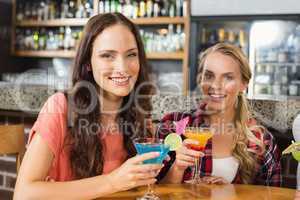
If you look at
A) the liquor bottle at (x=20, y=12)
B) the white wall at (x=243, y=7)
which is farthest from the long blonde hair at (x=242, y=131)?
the liquor bottle at (x=20, y=12)

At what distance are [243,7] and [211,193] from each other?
3.14 metres

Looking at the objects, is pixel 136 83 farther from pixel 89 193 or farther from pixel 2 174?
pixel 2 174

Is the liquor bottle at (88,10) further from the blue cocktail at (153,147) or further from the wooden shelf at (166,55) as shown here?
the blue cocktail at (153,147)

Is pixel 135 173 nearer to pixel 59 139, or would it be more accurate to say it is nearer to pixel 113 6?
pixel 59 139

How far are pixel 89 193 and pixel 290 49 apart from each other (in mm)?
3595

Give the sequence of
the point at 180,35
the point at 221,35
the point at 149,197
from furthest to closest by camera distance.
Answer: the point at 180,35 < the point at 221,35 < the point at 149,197

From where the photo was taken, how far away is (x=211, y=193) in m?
1.56

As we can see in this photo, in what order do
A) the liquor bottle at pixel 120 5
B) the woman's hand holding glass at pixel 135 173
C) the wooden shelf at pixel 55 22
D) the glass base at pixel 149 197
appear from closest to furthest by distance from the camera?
the woman's hand holding glass at pixel 135 173
the glass base at pixel 149 197
the liquor bottle at pixel 120 5
the wooden shelf at pixel 55 22

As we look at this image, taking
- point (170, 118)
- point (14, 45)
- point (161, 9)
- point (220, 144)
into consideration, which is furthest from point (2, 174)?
point (14, 45)

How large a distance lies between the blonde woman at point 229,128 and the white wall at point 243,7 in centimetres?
218

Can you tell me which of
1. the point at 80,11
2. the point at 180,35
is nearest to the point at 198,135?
the point at 180,35

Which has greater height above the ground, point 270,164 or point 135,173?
point 135,173

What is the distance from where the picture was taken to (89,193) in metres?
1.35

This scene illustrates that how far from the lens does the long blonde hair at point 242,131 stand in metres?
2.04
